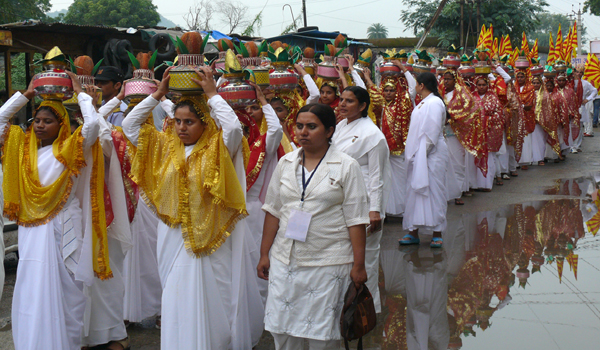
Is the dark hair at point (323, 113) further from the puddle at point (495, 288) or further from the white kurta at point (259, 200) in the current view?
the puddle at point (495, 288)

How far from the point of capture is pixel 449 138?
10.5m

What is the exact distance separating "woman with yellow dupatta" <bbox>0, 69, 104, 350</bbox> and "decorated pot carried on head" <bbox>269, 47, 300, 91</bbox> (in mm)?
1959

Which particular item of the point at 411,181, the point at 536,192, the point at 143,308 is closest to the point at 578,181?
the point at 536,192

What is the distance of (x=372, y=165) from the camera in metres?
4.91

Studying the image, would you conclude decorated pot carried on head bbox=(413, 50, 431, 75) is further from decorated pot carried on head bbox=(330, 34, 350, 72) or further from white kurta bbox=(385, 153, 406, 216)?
decorated pot carried on head bbox=(330, 34, 350, 72)

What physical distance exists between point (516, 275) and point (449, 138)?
4691mm

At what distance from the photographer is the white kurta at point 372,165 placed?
480cm

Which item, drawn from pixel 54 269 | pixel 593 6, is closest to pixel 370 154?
pixel 54 269

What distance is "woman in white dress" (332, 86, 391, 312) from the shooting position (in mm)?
4797

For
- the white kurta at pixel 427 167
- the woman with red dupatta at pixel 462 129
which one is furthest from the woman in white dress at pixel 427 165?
the woman with red dupatta at pixel 462 129

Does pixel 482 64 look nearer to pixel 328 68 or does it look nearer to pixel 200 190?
pixel 328 68

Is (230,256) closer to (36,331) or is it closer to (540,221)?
(36,331)

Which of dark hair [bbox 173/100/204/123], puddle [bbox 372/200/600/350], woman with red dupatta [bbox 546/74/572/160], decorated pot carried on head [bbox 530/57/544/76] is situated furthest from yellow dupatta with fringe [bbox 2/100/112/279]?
woman with red dupatta [bbox 546/74/572/160]

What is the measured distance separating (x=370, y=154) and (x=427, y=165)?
7.69 feet
